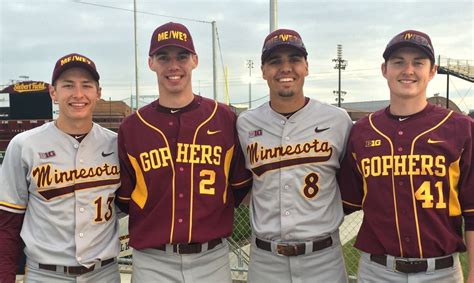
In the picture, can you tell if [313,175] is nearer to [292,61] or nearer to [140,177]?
[292,61]

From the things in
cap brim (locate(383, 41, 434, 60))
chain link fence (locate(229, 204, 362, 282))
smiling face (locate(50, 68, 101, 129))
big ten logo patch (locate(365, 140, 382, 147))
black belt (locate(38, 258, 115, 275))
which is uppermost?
cap brim (locate(383, 41, 434, 60))

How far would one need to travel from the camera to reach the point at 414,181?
8.86ft

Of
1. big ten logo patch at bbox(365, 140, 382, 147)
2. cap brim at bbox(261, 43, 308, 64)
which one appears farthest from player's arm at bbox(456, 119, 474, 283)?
cap brim at bbox(261, 43, 308, 64)

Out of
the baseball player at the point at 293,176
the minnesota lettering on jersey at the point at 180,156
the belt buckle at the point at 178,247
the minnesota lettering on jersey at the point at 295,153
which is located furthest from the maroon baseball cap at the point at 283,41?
the belt buckle at the point at 178,247

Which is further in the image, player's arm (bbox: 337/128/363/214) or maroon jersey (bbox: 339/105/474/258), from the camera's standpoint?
player's arm (bbox: 337/128/363/214)

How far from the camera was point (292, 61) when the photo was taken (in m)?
3.18

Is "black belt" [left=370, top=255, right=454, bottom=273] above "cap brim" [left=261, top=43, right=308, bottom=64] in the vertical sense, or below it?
below

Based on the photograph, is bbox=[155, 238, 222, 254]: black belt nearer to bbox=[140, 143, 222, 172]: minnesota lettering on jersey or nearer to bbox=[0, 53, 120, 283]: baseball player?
bbox=[0, 53, 120, 283]: baseball player

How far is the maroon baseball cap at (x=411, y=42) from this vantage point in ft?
9.20

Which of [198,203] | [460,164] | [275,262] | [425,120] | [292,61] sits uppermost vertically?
[292,61]

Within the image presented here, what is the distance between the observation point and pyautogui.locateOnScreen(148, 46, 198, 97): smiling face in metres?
3.16

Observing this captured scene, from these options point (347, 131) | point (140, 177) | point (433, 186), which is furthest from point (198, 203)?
point (433, 186)

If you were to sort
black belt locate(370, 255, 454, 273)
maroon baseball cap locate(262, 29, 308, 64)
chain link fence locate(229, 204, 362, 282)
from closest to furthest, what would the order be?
1. black belt locate(370, 255, 454, 273)
2. maroon baseball cap locate(262, 29, 308, 64)
3. chain link fence locate(229, 204, 362, 282)

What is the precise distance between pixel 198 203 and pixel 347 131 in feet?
3.67
